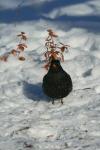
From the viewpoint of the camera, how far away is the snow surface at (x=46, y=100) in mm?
4465

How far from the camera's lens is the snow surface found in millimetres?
4465

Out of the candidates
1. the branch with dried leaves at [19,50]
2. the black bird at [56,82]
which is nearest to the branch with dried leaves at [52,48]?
the branch with dried leaves at [19,50]

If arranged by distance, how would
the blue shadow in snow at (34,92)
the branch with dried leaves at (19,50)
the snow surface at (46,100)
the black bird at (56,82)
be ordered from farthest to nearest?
the branch with dried leaves at (19,50)
the blue shadow in snow at (34,92)
the black bird at (56,82)
the snow surface at (46,100)

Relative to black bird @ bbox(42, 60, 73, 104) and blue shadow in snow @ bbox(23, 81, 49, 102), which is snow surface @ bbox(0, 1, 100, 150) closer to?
blue shadow in snow @ bbox(23, 81, 49, 102)

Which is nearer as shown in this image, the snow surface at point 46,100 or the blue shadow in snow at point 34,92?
the snow surface at point 46,100

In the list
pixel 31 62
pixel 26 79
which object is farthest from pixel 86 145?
pixel 31 62

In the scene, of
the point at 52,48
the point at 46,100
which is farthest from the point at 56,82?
the point at 52,48

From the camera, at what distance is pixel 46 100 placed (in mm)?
5324

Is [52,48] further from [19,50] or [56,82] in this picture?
[56,82]

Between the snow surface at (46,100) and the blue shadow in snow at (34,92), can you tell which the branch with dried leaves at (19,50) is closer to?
the snow surface at (46,100)

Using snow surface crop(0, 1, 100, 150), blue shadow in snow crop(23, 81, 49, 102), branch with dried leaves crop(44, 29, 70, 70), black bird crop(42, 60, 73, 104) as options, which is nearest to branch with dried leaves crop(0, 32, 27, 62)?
snow surface crop(0, 1, 100, 150)

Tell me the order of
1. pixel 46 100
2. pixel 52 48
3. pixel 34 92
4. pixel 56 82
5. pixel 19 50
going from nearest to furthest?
pixel 56 82 → pixel 46 100 → pixel 34 92 → pixel 52 48 → pixel 19 50

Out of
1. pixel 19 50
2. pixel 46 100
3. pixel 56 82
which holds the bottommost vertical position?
pixel 46 100

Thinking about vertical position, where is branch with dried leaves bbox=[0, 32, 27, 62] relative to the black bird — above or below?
above
